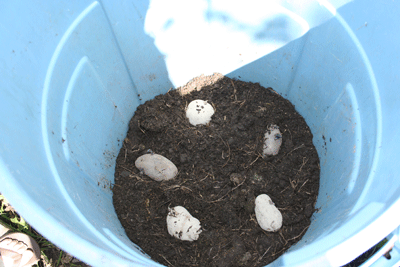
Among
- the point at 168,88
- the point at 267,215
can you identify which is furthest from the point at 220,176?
the point at 168,88

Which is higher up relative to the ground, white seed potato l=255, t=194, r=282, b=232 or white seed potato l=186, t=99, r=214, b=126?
white seed potato l=186, t=99, r=214, b=126

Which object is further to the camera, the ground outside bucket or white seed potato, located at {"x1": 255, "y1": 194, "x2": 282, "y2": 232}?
white seed potato, located at {"x1": 255, "y1": 194, "x2": 282, "y2": 232}

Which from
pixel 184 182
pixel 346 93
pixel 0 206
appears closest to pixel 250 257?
pixel 184 182

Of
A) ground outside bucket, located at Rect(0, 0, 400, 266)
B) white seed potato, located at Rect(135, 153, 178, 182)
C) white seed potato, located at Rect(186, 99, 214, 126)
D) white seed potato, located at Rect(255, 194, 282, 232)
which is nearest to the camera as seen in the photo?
ground outside bucket, located at Rect(0, 0, 400, 266)

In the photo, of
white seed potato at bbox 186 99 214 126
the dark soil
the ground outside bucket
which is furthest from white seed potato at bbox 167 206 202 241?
white seed potato at bbox 186 99 214 126

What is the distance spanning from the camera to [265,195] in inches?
48.9

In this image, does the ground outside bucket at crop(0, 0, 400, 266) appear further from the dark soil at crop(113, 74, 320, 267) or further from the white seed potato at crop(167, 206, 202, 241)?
the white seed potato at crop(167, 206, 202, 241)

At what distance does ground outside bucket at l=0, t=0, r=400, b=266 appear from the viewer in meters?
0.76

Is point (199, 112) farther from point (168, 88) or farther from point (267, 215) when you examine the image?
point (267, 215)

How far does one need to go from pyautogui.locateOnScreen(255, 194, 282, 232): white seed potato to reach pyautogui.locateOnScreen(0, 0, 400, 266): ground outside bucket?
133 mm

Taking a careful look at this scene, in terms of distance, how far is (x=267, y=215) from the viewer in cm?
116

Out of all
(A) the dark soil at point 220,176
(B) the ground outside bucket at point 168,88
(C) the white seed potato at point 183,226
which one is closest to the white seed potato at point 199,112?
(A) the dark soil at point 220,176

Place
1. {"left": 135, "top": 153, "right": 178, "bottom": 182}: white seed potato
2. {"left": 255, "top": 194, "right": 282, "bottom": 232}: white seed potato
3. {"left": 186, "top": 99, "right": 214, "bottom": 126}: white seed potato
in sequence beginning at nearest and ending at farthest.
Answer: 1. {"left": 255, "top": 194, "right": 282, "bottom": 232}: white seed potato
2. {"left": 135, "top": 153, "right": 178, "bottom": 182}: white seed potato
3. {"left": 186, "top": 99, "right": 214, "bottom": 126}: white seed potato

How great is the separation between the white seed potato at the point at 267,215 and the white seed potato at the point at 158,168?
0.42 m
